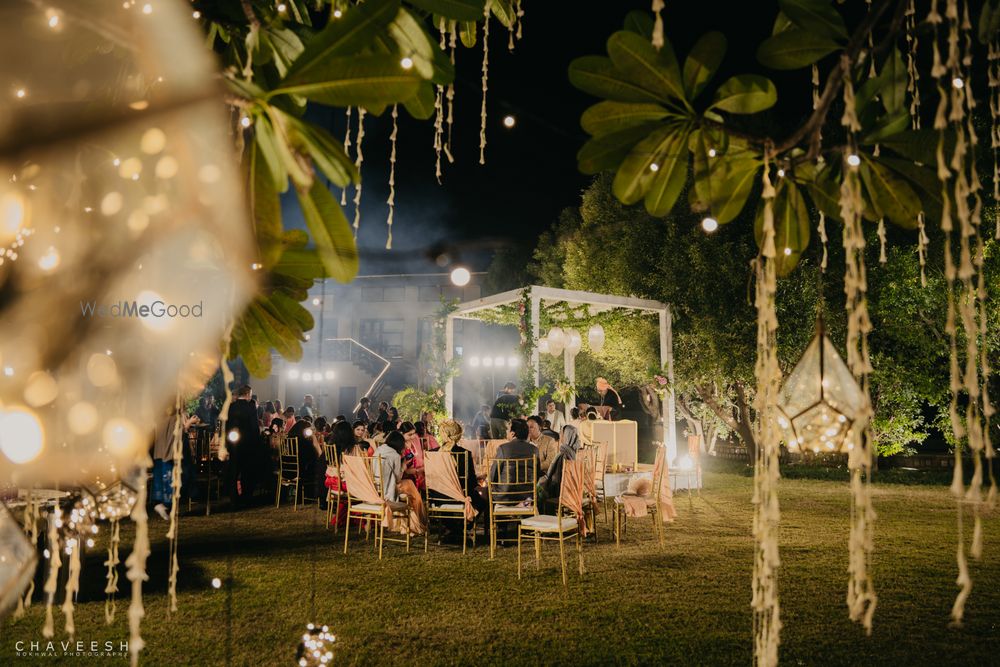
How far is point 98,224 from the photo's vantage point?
1.16 meters

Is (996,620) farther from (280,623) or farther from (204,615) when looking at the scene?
(204,615)

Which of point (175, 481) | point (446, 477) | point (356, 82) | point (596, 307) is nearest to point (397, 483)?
point (446, 477)

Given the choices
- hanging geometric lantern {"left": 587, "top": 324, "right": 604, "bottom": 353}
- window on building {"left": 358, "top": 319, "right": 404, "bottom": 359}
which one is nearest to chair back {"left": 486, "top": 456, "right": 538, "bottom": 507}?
hanging geometric lantern {"left": 587, "top": 324, "right": 604, "bottom": 353}

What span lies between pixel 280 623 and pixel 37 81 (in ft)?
12.4

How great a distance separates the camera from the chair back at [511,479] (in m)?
5.71

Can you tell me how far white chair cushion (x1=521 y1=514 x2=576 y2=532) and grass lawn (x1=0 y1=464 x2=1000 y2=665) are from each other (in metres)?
0.38

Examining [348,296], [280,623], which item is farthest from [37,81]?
[348,296]

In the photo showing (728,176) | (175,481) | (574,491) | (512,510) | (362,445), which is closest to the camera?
(175,481)

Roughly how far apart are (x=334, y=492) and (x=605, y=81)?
6.50 metres

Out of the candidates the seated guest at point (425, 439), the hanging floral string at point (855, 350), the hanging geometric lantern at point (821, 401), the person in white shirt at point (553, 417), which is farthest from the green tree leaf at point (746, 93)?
the person in white shirt at point (553, 417)

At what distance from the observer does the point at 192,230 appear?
121cm

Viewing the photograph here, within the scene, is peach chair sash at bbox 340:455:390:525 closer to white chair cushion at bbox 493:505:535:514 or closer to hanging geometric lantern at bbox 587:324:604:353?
white chair cushion at bbox 493:505:535:514

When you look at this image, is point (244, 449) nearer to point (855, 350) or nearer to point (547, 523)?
point (547, 523)

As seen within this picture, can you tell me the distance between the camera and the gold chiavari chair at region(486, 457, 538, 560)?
18.3 feet
